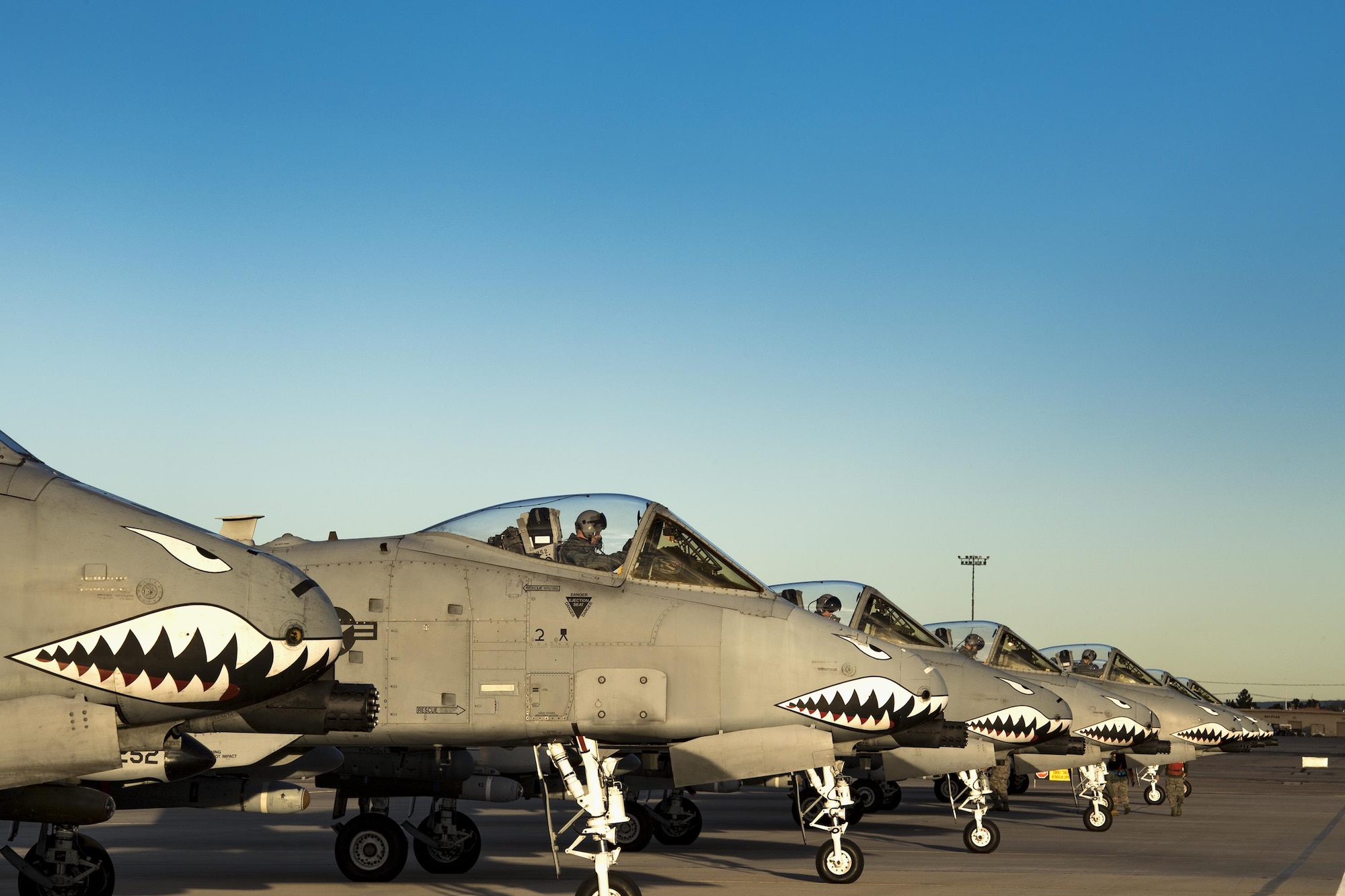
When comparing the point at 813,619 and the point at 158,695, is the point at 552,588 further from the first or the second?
the point at 158,695

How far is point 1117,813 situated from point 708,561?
1877 centimetres

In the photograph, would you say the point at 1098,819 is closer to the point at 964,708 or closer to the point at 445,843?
the point at 964,708

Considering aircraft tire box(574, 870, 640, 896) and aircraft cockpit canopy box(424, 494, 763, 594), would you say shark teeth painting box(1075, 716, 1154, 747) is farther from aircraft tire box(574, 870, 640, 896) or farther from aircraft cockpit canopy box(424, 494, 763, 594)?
aircraft tire box(574, 870, 640, 896)

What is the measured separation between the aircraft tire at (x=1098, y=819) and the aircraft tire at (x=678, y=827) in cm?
758

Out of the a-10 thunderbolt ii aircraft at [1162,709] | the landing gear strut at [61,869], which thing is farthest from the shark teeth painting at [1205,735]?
the landing gear strut at [61,869]

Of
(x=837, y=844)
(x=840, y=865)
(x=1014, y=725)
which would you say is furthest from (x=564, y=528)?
(x=1014, y=725)

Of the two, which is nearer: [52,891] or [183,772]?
[183,772]

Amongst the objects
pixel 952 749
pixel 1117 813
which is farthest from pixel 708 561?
pixel 1117 813

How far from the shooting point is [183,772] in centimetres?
785

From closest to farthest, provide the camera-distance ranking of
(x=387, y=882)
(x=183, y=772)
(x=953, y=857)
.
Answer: (x=183, y=772) < (x=387, y=882) < (x=953, y=857)

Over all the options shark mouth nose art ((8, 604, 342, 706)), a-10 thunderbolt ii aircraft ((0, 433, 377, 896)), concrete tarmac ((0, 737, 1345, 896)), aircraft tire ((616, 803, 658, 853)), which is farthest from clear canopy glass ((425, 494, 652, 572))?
aircraft tire ((616, 803, 658, 853))

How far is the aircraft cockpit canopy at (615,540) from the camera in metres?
12.3

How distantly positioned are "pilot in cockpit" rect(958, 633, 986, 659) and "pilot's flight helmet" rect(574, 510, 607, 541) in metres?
13.2

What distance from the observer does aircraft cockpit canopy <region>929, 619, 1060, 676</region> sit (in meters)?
24.3
